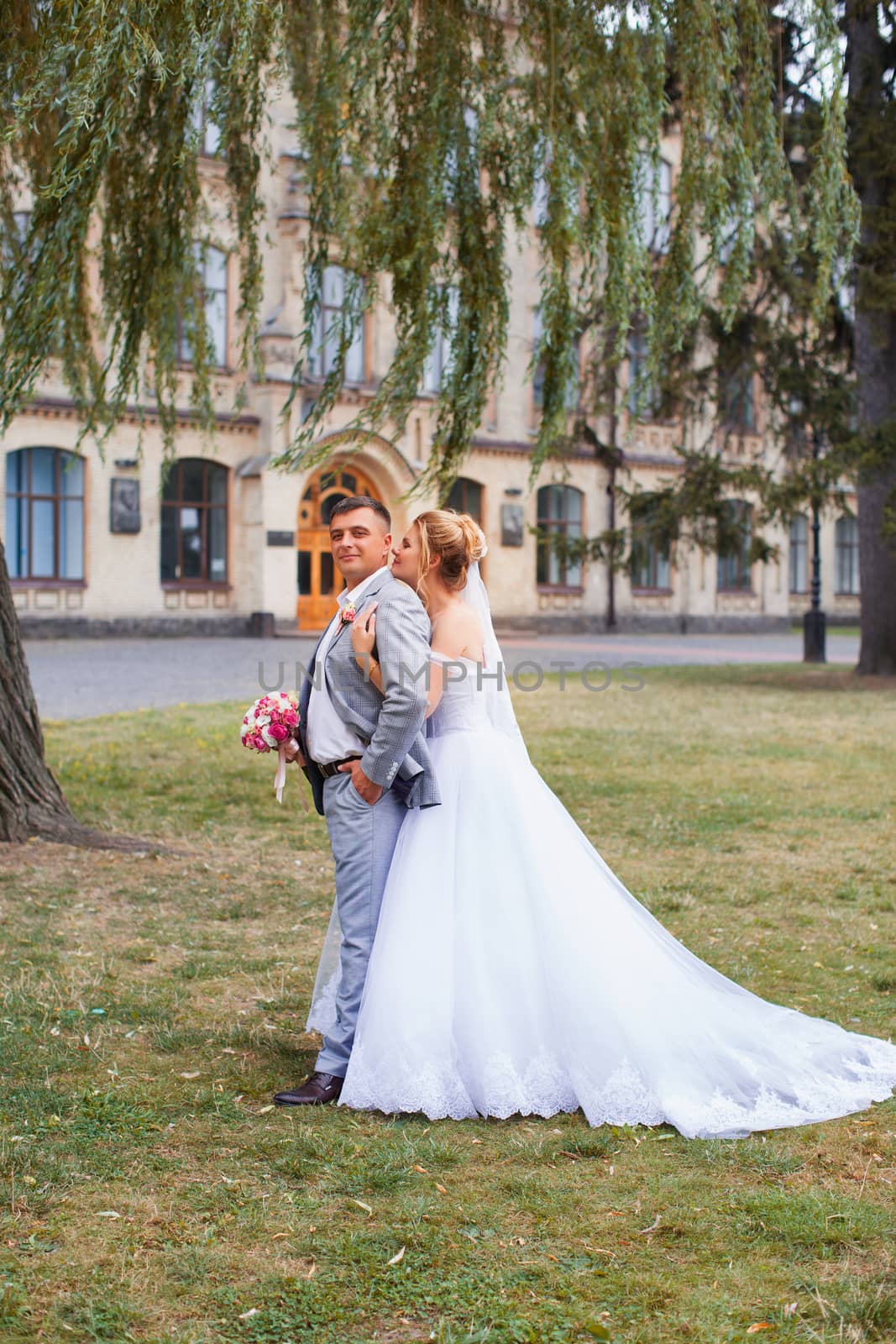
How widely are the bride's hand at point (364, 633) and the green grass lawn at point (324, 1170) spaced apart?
1.50 m

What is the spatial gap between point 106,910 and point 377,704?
3.18 m

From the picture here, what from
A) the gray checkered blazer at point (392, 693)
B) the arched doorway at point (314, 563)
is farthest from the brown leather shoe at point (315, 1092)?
the arched doorway at point (314, 563)

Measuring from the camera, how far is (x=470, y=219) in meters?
7.63

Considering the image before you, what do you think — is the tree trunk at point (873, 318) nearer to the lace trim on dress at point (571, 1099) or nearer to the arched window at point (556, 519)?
the arched window at point (556, 519)

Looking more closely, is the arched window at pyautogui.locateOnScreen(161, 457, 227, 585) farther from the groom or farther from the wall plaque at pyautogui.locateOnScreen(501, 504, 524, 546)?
the groom

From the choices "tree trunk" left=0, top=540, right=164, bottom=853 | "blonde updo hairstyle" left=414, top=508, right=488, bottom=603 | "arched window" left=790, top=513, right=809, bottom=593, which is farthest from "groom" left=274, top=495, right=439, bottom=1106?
"arched window" left=790, top=513, right=809, bottom=593

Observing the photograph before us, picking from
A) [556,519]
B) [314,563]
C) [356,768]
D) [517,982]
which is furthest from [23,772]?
[556,519]

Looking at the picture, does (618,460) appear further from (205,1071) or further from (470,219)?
(205,1071)

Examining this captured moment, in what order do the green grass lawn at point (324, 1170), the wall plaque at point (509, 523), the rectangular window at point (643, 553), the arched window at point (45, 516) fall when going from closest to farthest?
the green grass lawn at point (324, 1170), the rectangular window at point (643, 553), the arched window at point (45, 516), the wall plaque at point (509, 523)

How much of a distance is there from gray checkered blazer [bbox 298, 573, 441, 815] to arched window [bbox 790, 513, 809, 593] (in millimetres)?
41426

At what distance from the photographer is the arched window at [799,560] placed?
44.3 metres

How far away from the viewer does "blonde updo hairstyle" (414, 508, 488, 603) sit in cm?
450

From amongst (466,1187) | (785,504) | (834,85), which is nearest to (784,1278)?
(466,1187)

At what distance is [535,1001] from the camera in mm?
4418
